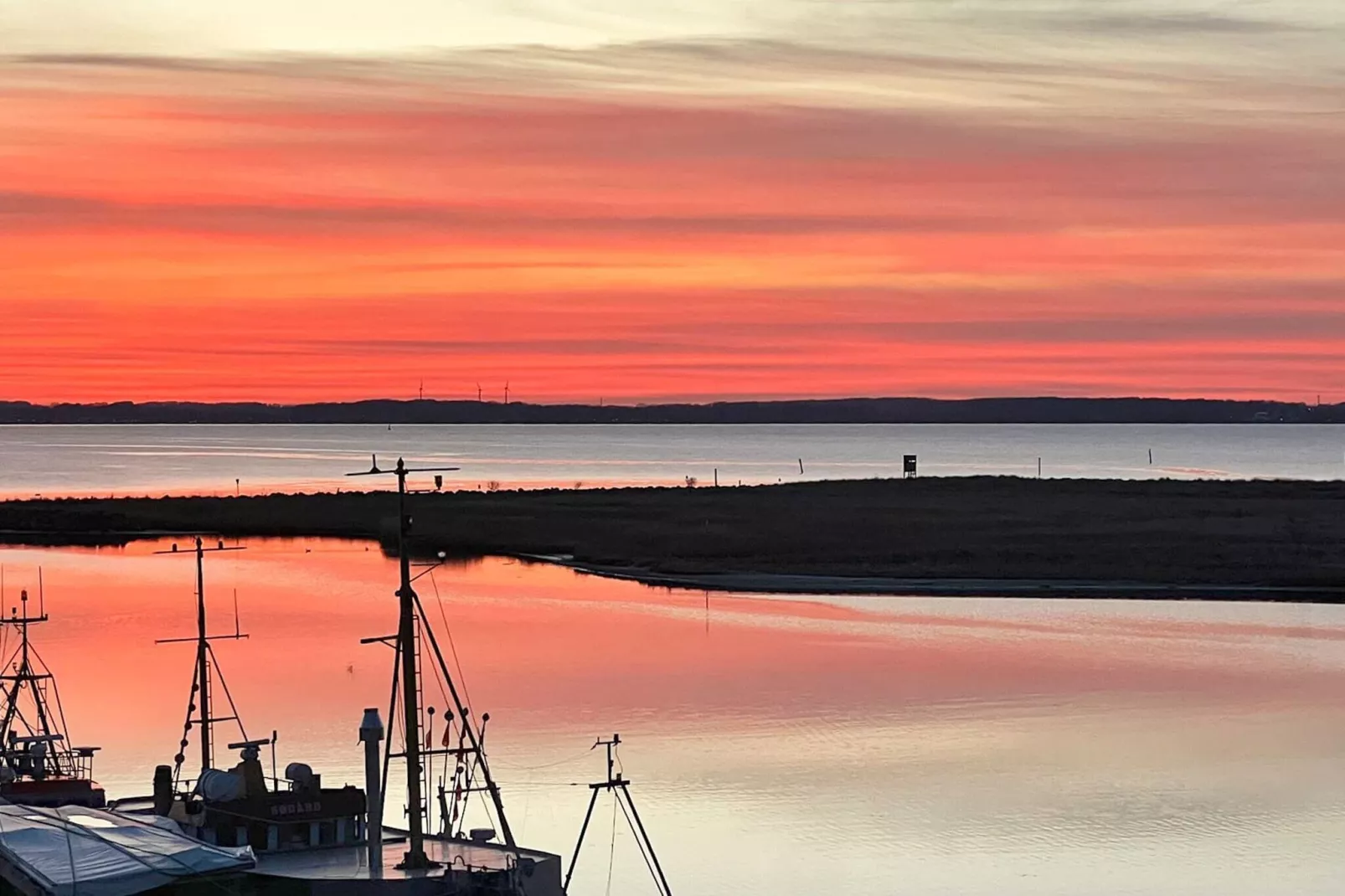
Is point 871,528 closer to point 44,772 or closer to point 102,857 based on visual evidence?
point 44,772

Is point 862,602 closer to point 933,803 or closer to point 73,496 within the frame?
point 933,803

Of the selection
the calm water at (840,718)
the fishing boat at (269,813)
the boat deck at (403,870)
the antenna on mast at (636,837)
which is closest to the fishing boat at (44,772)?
the calm water at (840,718)

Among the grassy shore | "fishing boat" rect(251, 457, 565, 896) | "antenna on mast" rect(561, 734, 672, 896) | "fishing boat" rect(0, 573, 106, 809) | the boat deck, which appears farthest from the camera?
the grassy shore

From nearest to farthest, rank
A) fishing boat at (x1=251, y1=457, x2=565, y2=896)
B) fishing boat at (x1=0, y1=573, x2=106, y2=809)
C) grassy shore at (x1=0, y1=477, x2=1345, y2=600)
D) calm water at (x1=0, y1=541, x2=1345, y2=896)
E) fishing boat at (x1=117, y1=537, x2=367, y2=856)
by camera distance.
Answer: fishing boat at (x1=251, y1=457, x2=565, y2=896) → fishing boat at (x1=117, y1=537, x2=367, y2=856) → fishing boat at (x1=0, y1=573, x2=106, y2=809) → calm water at (x1=0, y1=541, x2=1345, y2=896) → grassy shore at (x1=0, y1=477, x2=1345, y2=600)

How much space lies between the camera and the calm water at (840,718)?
42812 millimetres

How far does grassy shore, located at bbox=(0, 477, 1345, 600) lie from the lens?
10119 centimetres

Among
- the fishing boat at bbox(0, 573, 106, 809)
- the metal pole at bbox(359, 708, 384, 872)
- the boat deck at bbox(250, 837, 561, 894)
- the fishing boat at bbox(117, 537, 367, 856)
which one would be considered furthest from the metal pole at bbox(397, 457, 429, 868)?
the fishing boat at bbox(0, 573, 106, 809)

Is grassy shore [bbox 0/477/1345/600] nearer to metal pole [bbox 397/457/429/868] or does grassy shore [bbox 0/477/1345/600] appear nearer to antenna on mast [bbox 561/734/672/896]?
antenna on mast [bbox 561/734/672/896]

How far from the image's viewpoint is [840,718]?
197 feet

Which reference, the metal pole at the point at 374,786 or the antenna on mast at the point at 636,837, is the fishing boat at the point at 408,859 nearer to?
the metal pole at the point at 374,786

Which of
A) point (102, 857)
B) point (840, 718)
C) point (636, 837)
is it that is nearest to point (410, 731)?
point (102, 857)

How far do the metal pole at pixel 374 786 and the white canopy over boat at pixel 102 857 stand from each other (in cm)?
202

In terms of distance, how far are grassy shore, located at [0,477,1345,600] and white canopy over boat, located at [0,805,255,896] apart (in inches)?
2669

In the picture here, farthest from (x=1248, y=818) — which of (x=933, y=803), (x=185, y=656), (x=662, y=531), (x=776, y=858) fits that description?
(x=662, y=531)
